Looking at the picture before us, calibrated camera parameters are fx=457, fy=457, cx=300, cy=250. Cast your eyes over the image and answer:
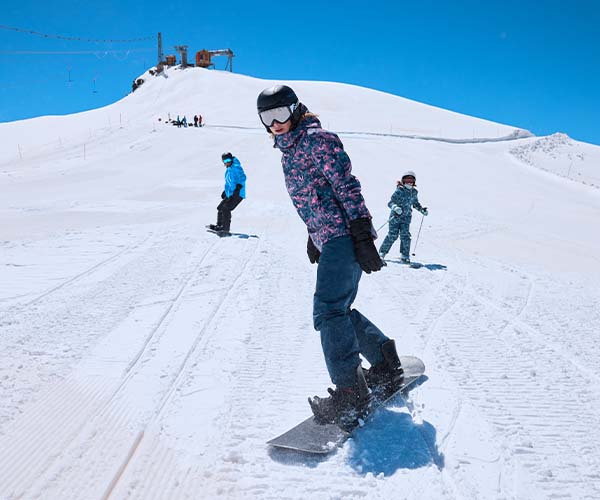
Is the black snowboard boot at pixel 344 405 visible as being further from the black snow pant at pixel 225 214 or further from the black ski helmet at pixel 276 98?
the black snow pant at pixel 225 214

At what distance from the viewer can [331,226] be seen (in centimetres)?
264

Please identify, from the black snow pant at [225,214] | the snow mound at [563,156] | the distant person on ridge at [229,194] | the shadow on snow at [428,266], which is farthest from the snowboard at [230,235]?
the snow mound at [563,156]

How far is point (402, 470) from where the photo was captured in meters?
2.33

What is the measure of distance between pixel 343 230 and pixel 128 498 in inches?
67.4

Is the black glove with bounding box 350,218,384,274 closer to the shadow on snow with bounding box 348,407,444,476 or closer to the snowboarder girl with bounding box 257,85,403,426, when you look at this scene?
the snowboarder girl with bounding box 257,85,403,426

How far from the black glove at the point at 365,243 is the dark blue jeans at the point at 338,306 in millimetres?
89

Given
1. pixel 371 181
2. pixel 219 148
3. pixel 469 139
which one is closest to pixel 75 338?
pixel 371 181

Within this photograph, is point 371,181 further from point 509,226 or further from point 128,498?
point 128,498

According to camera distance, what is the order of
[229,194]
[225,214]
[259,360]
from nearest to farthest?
[259,360], [225,214], [229,194]

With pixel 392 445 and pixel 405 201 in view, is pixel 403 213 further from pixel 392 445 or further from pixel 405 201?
pixel 392 445

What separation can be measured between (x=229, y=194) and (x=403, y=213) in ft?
12.4

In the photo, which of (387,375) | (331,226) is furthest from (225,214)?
(331,226)

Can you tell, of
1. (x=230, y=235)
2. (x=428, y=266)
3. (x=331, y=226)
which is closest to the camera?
(x=331, y=226)

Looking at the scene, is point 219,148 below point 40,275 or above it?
above
